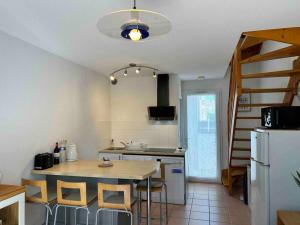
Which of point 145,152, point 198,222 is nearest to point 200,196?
point 198,222

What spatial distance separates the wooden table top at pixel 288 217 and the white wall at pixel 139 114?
268 centimetres

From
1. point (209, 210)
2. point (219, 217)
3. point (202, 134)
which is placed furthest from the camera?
point (202, 134)

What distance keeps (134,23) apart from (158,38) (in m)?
1.14

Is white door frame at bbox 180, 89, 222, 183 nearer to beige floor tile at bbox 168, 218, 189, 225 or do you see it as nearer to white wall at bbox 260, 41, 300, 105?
white wall at bbox 260, 41, 300, 105

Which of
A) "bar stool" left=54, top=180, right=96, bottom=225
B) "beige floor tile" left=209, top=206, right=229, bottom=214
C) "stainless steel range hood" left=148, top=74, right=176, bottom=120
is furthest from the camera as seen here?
"stainless steel range hood" left=148, top=74, right=176, bottom=120

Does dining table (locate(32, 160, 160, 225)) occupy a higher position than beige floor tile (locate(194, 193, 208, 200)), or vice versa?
dining table (locate(32, 160, 160, 225))

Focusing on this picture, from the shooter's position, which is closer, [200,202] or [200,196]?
[200,202]

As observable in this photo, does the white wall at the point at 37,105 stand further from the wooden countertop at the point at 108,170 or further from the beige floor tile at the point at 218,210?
the beige floor tile at the point at 218,210

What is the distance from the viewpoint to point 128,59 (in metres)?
3.40

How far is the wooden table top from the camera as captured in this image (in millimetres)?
1777

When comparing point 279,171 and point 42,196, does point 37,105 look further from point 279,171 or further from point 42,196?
point 279,171

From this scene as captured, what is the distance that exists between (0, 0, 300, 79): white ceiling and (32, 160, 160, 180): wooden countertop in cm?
149

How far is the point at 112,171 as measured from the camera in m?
2.51

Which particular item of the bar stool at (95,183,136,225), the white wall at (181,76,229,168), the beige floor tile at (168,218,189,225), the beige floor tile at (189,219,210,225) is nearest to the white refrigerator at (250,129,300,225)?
the beige floor tile at (189,219,210,225)
